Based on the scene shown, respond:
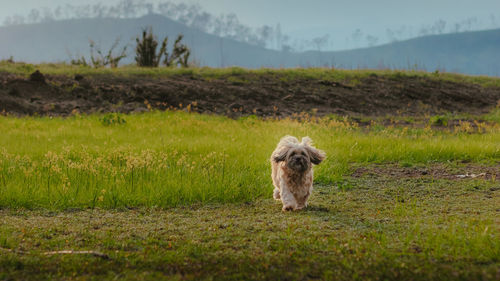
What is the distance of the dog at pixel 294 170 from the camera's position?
6.21 meters

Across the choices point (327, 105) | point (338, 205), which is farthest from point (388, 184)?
point (327, 105)

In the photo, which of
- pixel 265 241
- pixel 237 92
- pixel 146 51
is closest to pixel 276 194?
pixel 265 241

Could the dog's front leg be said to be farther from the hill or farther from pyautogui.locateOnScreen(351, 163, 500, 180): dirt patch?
the hill

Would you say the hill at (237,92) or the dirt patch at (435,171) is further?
the hill at (237,92)

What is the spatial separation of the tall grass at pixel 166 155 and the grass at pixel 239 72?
18.2 ft

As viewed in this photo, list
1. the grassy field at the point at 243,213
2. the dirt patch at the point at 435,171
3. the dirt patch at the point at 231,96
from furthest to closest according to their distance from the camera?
the dirt patch at the point at 231,96, the dirt patch at the point at 435,171, the grassy field at the point at 243,213

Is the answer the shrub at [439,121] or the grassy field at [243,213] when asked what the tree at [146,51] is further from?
the shrub at [439,121]

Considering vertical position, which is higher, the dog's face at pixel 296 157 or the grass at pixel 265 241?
the dog's face at pixel 296 157

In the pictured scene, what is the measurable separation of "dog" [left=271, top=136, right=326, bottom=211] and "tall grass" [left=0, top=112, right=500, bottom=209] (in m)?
1.16

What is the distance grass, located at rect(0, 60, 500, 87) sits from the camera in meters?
20.9

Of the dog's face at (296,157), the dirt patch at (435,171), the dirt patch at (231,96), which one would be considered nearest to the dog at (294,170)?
the dog's face at (296,157)

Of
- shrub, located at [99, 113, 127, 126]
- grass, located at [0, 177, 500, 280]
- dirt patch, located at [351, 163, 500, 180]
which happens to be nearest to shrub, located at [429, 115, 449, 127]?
dirt patch, located at [351, 163, 500, 180]

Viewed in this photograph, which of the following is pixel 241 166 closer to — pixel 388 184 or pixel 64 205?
pixel 388 184

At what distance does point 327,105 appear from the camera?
19.5m
